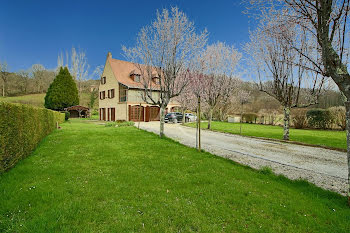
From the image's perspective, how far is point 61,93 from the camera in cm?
3188

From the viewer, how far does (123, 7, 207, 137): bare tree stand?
34.5 feet

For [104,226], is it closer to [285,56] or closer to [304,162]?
[304,162]

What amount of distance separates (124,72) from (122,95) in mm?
4723

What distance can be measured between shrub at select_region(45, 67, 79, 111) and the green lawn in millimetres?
31420

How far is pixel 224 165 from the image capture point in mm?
5566

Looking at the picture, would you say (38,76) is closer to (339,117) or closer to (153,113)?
(153,113)

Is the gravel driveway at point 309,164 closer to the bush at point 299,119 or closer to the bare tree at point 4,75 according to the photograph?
the bush at point 299,119

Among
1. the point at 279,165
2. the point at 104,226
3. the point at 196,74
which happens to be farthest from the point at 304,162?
the point at 196,74

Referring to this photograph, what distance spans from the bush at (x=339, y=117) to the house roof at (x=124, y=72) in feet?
69.3

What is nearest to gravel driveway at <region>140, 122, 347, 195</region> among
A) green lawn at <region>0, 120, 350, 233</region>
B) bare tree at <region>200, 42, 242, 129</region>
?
green lawn at <region>0, 120, 350, 233</region>

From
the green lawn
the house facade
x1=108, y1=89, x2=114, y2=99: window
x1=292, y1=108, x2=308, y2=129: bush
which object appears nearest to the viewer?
the green lawn

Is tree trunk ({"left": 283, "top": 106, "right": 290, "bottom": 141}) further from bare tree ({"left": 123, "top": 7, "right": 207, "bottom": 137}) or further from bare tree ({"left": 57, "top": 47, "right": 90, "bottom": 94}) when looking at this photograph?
bare tree ({"left": 57, "top": 47, "right": 90, "bottom": 94})

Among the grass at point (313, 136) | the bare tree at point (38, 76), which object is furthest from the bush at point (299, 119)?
the bare tree at point (38, 76)

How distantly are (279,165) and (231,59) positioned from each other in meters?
12.9
